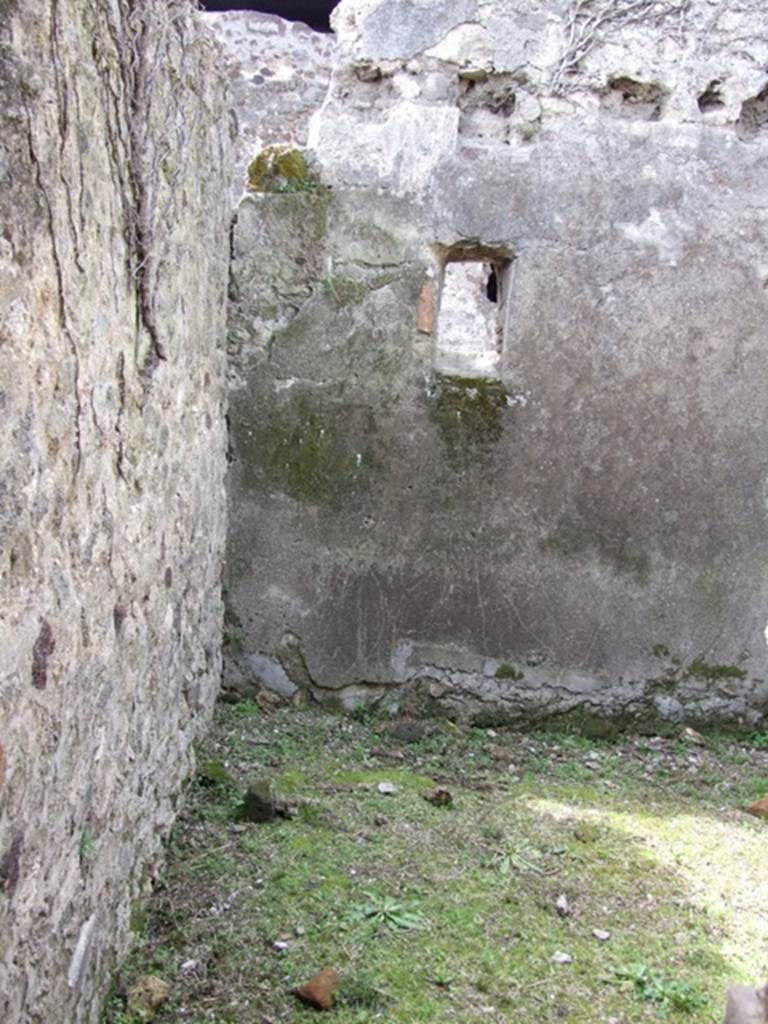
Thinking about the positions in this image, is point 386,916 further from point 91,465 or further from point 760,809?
point 760,809

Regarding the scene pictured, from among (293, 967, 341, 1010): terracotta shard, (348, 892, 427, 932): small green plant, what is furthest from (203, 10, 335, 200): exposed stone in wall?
(293, 967, 341, 1010): terracotta shard

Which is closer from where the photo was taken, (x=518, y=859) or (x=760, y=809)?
(x=518, y=859)

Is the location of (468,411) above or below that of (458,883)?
above

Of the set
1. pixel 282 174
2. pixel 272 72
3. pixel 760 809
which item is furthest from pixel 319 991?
pixel 272 72

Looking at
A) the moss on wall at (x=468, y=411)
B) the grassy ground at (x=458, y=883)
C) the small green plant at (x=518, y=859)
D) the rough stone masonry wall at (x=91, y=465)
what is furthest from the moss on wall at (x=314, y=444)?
the small green plant at (x=518, y=859)

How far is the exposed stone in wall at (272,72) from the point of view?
8.41 m

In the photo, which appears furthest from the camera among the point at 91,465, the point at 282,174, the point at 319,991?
the point at 282,174

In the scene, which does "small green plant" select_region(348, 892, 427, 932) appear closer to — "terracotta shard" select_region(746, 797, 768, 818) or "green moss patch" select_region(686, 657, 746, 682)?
"terracotta shard" select_region(746, 797, 768, 818)

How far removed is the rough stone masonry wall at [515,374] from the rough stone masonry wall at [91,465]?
794 mm

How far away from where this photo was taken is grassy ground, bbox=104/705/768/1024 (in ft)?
7.20

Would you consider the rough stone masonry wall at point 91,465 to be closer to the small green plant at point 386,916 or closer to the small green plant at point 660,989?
the small green plant at point 386,916

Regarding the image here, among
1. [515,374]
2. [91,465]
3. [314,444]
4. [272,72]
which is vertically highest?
[272,72]

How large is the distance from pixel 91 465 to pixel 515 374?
221cm

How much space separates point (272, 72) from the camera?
852cm
